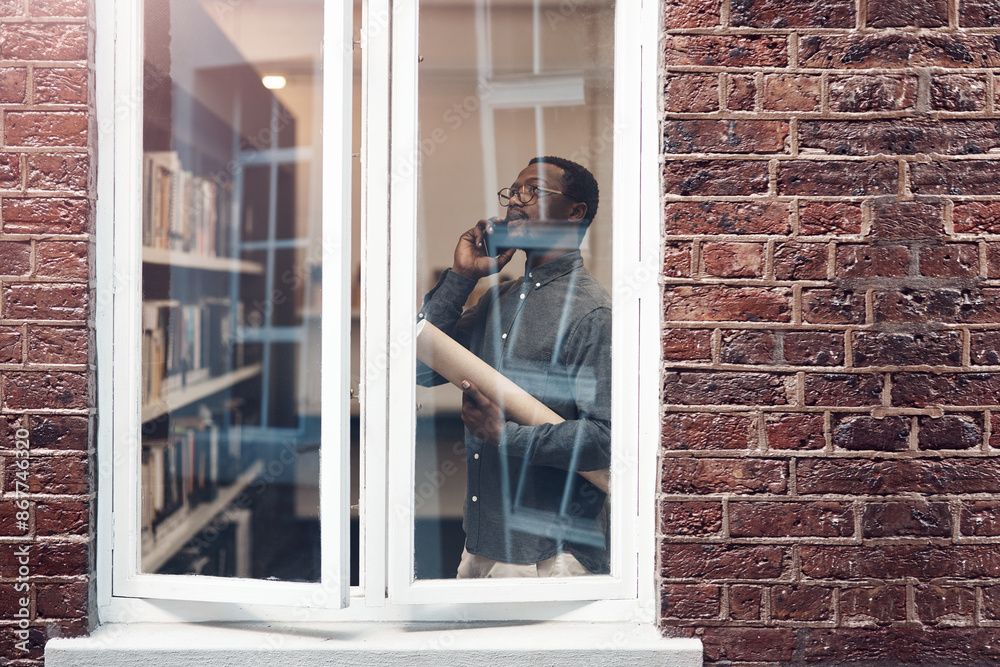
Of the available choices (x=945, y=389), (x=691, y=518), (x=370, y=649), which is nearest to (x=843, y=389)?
(x=945, y=389)

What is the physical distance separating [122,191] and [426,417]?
0.86m

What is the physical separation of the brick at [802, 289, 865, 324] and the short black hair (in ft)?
1.69

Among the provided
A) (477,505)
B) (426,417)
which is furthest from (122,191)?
(477,505)

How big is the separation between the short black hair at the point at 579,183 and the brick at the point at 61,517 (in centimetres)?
131

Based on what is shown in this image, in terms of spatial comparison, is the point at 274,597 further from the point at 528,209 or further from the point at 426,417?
the point at 528,209

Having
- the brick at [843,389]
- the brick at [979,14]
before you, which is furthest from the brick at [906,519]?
the brick at [979,14]

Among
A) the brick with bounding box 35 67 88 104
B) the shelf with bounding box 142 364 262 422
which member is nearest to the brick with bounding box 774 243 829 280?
the shelf with bounding box 142 364 262 422

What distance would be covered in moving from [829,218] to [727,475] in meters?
0.59

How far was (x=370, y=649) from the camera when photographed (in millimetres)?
1401

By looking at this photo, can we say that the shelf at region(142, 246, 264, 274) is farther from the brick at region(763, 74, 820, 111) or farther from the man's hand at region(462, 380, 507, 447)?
the brick at region(763, 74, 820, 111)

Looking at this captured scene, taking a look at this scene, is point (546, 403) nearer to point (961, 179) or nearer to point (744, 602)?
point (744, 602)

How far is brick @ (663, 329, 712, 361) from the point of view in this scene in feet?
4.48

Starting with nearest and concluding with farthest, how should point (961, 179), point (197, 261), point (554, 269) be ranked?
point (961, 179)
point (554, 269)
point (197, 261)

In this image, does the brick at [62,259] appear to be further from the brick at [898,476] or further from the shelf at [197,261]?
the brick at [898,476]
